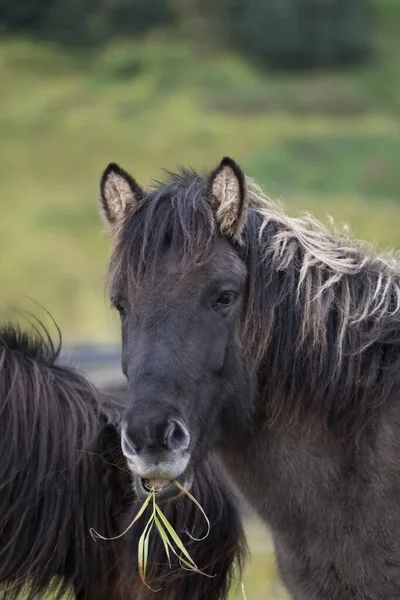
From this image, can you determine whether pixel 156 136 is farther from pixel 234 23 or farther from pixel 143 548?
pixel 143 548

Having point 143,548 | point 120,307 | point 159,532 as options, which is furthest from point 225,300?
point 143,548

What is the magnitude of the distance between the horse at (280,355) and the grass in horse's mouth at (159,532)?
0.12 m

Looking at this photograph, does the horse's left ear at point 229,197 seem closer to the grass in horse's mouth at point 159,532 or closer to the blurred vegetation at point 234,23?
the grass in horse's mouth at point 159,532

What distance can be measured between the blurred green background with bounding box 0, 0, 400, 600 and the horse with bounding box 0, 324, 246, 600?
21010mm

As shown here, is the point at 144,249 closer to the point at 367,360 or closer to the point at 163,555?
→ the point at 367,360

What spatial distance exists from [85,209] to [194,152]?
29.2ft

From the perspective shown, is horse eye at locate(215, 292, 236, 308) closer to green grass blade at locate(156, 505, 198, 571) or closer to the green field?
green grass blade at locate(156, 505, 198, 571)

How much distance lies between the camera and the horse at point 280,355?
170 inches

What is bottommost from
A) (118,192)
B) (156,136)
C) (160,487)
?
(160,487)

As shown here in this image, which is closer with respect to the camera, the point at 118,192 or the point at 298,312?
the point at 298,312

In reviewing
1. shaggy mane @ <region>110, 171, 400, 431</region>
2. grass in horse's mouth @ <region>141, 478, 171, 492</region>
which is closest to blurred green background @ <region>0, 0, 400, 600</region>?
shaggy mane @ <region>110, 171, 400, 431</region>

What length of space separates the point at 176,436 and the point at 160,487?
0.27m

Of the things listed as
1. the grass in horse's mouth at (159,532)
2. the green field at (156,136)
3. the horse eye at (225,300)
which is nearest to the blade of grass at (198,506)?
the grass in horse's mouth at (159,532)

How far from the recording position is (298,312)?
454 cm
